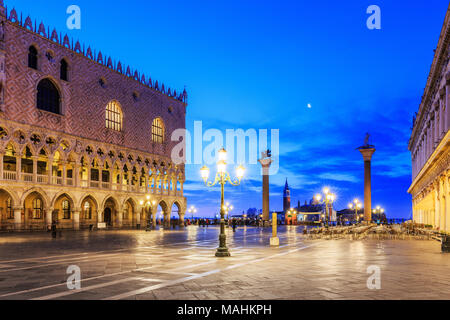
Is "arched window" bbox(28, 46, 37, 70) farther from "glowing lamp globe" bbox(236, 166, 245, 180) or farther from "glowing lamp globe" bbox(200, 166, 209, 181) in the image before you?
"glowing lamp globe" bbox(236, 166, 245, 180)

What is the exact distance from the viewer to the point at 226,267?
11078 millimetres

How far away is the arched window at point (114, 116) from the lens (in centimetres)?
4250

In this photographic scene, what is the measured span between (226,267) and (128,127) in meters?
35.9

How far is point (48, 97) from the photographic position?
35.5m

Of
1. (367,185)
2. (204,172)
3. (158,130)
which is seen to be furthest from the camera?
(367,185)

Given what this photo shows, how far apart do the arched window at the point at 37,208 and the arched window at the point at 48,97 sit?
828 centimetres

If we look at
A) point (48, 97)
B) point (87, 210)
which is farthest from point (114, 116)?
point (87, 210)

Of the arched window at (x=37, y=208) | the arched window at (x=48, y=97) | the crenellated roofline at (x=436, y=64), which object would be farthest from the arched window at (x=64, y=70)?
the crenellated roofline at (x=436, y=64)

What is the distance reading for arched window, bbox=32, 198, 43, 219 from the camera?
36406mm

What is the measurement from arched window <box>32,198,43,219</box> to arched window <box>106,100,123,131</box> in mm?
10216

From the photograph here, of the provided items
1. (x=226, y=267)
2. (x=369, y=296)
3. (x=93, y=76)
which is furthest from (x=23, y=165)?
(x=369, y=296)

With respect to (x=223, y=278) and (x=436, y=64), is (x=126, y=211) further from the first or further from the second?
(x=223, y=278)

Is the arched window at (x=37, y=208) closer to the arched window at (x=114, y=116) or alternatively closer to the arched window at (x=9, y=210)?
the arched window at (x=9, y=210)

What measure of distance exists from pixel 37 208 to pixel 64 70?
12960 mm
